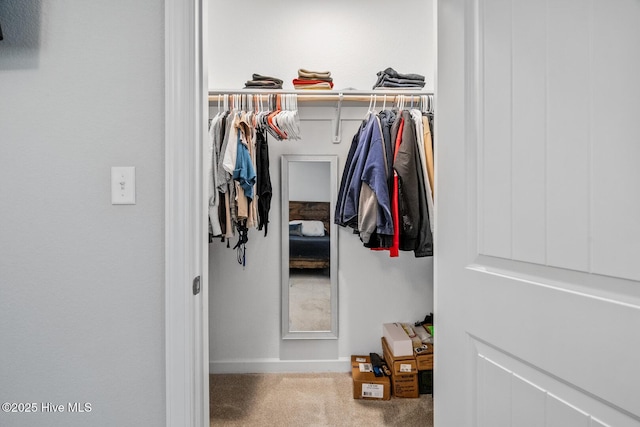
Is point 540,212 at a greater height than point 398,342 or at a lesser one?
greater

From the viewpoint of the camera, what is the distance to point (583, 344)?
61 centimetres

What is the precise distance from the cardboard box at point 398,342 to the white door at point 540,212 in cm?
106

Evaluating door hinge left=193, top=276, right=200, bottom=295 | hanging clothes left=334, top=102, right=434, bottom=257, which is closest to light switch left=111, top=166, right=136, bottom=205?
door hinge left=193, top=276, right=200, bottom=295

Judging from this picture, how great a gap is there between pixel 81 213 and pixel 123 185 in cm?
15

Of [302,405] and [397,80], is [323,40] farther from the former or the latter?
[302,405]

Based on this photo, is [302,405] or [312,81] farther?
[312,81]

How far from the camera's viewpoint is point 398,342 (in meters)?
2.04

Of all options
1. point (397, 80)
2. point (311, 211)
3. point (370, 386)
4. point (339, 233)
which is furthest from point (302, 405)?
point (397, 80)

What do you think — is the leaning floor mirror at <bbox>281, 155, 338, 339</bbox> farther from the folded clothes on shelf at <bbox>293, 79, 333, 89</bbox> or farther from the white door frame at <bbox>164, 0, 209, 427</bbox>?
the white door frame at <bbox>164, 0, 209, 427</bbox>

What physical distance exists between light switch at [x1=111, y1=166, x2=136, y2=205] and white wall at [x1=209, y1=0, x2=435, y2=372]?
4.43 feet

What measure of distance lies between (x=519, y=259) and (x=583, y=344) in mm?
194

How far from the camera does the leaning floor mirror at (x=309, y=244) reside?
7.64 ft

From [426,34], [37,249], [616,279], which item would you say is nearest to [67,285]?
[37,249]

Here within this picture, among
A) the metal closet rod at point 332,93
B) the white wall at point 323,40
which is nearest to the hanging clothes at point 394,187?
the metal closet rod at point 332,93
